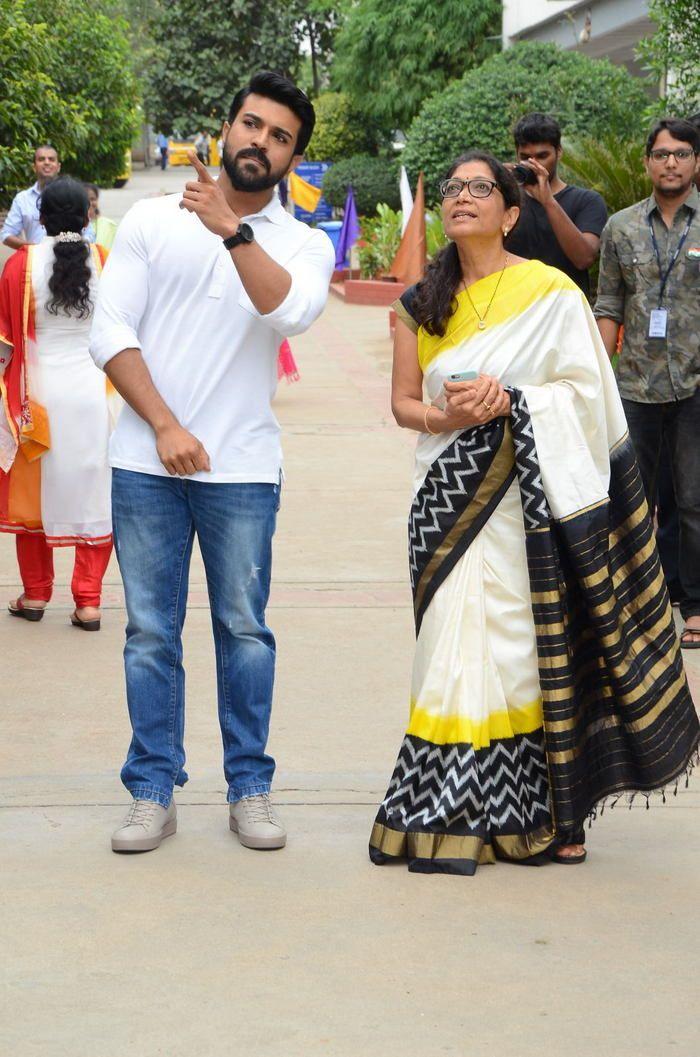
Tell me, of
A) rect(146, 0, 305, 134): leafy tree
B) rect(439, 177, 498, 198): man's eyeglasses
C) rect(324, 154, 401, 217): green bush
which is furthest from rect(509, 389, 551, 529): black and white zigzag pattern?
rect(146, 0, 305, 134): leafy tree

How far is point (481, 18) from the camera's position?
2431cm

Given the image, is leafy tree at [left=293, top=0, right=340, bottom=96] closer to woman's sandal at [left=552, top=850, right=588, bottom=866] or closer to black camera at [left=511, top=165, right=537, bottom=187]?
black camera at [left=511, top=165, right=537, bottom=187]

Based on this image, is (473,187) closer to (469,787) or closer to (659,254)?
(469,787)

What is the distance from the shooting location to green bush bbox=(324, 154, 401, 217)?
26000mm

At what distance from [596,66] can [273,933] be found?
1634 centimetres

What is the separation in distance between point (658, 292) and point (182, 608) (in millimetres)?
2683

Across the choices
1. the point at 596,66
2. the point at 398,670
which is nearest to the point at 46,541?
the point at 398,670

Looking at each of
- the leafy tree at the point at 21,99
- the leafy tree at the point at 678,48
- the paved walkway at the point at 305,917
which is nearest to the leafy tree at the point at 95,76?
the leafy tree at the point at 21,99

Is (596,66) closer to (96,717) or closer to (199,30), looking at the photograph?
(96,717)

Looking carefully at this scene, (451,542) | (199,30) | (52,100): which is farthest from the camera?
(199,30)

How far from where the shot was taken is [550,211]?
20.5 feet

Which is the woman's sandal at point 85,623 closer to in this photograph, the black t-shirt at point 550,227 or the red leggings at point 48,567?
the red leggings at point 48,567

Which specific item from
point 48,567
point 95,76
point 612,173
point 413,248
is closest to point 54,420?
point 48,567

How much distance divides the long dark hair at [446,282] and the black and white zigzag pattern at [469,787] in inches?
43.8
